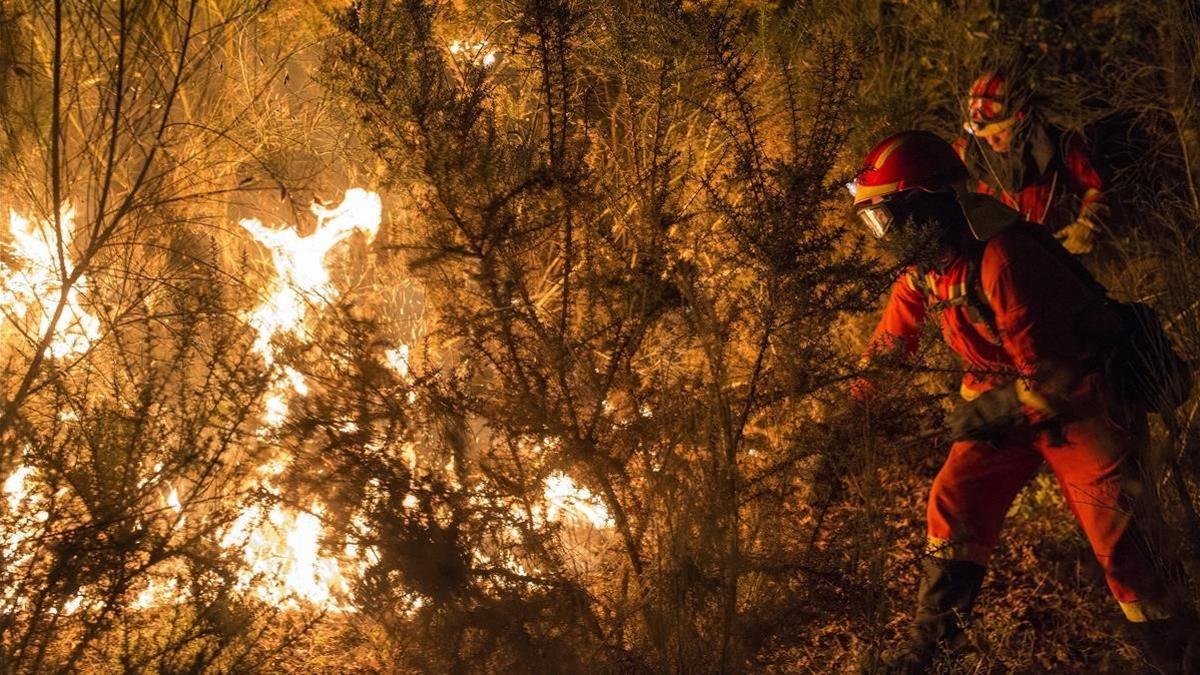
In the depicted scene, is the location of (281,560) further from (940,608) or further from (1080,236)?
(1080,236)

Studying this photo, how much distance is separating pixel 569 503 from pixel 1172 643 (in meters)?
2.21

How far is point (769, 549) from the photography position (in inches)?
143

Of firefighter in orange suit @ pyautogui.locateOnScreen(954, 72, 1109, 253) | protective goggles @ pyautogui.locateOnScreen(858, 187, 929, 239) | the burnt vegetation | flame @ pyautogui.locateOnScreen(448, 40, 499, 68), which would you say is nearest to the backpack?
the burnt vegetation

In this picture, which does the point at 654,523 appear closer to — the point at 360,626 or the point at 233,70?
the point at 360,626

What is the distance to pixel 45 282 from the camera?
4.17m

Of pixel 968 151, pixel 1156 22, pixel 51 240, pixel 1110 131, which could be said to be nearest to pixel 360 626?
pixel 51 240

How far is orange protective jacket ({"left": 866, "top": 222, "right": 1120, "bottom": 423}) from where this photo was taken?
4047 mm

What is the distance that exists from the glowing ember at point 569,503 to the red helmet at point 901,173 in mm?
1428

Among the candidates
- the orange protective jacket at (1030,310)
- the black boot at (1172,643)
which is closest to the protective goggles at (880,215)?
the orange protective jacket at (1030,310)

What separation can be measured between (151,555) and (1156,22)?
5.69m

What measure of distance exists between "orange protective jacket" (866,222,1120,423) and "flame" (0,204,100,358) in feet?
9.25

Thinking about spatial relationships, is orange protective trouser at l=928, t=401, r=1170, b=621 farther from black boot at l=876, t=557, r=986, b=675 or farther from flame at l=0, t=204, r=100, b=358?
flame at l=0, t=204, r=100, b=358

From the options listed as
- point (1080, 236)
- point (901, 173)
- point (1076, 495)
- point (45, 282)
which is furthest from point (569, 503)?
point (1080, 236)

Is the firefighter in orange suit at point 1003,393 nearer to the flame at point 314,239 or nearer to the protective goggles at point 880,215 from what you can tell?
the protective goggles at point 880,215
